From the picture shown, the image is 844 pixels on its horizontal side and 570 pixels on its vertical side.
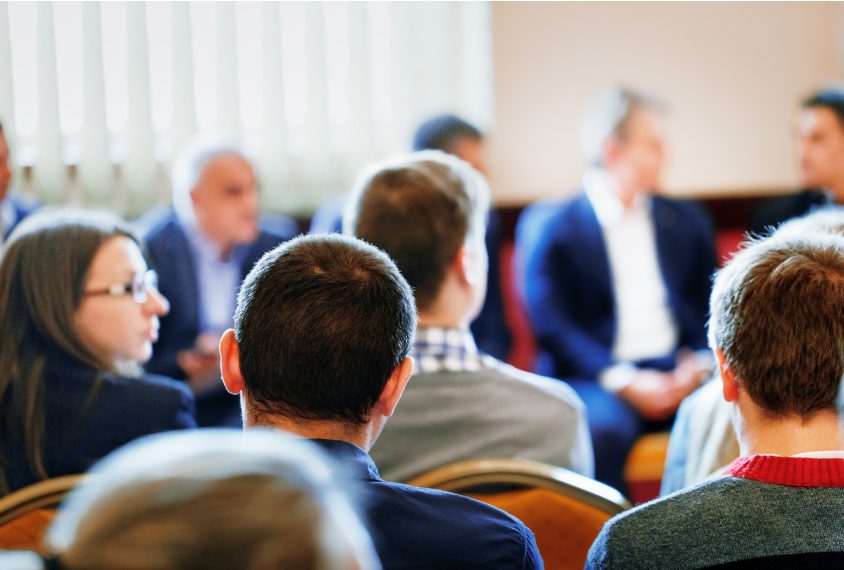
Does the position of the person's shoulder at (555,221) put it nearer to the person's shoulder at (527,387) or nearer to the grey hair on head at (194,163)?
the grey hair on head at (194,163)

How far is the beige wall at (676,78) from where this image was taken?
361 centimetres

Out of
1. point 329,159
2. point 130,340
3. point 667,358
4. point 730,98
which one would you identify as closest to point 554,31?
point 730,98

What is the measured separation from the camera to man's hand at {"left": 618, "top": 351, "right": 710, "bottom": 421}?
257cm

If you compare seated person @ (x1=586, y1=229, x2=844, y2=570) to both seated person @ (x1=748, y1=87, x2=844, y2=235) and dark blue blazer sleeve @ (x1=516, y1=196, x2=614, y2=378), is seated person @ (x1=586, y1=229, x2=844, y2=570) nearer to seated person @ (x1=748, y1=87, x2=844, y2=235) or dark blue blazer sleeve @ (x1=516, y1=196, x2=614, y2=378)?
dark blue blazer sleeve @ (x1=516, y1=196, x2=614, y2=378)

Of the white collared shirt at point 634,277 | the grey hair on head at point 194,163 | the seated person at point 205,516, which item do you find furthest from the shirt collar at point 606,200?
the seated person at point 205,516

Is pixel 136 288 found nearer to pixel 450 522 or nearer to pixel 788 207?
pixel 450 522

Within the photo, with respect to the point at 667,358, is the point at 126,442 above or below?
above

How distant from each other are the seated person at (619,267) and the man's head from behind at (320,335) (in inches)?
73.4

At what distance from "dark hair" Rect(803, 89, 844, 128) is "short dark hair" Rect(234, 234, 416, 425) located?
274 centimetres

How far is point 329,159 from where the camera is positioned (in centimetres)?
353

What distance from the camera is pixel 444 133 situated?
3.20m

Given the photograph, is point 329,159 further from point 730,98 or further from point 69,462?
point 69,462

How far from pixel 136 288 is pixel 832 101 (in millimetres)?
2780

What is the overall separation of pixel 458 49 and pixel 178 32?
1.27 metres
